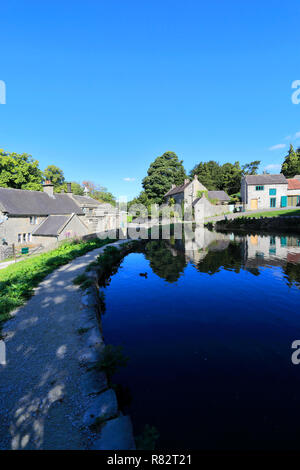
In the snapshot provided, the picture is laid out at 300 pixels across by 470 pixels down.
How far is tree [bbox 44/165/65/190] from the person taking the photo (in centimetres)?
6869

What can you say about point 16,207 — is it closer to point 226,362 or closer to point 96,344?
point 96,344

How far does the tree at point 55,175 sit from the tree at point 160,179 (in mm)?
28540

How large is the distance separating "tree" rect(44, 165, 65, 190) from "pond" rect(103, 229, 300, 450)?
65.2m

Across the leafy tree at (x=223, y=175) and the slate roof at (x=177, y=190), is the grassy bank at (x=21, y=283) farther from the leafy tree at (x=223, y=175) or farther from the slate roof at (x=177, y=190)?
the leafy tree at (x=223, y=175)

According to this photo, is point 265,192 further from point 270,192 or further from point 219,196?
point 219,196

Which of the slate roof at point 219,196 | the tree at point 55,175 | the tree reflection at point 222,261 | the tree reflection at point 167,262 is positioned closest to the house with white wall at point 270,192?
the slate roof at point 219,196

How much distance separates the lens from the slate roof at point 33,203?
2892 centimetres

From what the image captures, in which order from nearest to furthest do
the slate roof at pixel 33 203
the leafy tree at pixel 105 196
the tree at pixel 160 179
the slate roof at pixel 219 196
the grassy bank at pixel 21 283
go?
the grassy bank at pixel 21 283 < the slate roof at pixel 33 203 < the slate roof at pixel 219 196 < the tree at pixel 160 179 < the leafy tree at pixel 105 196

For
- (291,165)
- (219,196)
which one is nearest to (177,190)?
(219,196)

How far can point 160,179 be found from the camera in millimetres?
64125

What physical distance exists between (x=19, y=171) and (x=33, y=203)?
15.9 m

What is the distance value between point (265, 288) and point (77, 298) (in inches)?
379

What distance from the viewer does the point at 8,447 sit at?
3.36 metres
